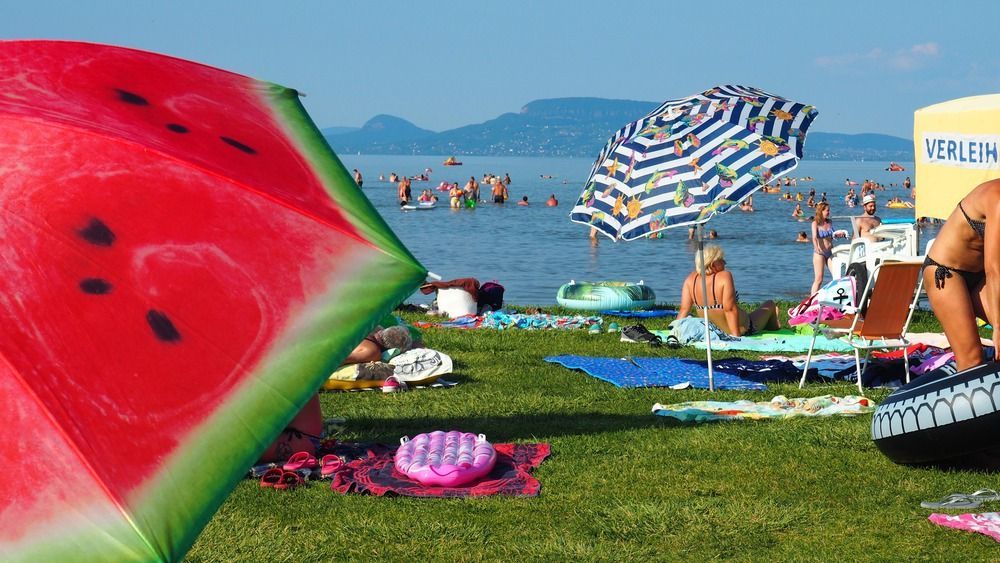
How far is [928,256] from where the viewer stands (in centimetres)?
679

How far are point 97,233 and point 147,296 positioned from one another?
0.20m

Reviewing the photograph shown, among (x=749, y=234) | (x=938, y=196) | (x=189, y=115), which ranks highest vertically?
(x=189, y=115)

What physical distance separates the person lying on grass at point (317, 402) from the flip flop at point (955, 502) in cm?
285

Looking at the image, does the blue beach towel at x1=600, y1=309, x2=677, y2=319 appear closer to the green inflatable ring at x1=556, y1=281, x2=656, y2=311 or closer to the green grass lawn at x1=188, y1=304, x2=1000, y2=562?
the green inflatable ring at x1=556, y1=281, x2=656, y2=311

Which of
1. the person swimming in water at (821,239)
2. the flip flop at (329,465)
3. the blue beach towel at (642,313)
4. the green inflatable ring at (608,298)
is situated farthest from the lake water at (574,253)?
the flip flop at (329,465)

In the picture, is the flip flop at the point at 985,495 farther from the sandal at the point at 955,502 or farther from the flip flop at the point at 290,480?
the flip flop at the point at 290,480

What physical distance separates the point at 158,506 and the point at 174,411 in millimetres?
240

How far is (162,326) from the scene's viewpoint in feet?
9.34

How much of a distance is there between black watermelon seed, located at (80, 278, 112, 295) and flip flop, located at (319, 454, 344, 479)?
356 centimetres

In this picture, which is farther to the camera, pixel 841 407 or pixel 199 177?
pixel 841 407

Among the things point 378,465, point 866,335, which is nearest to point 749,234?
point 866,335

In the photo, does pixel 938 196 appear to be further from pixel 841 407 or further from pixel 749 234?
pixel 749 234

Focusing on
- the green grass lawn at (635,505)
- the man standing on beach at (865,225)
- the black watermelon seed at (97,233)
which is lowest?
the green grass lawn at (635,505)

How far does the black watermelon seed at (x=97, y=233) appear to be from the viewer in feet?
9.51
